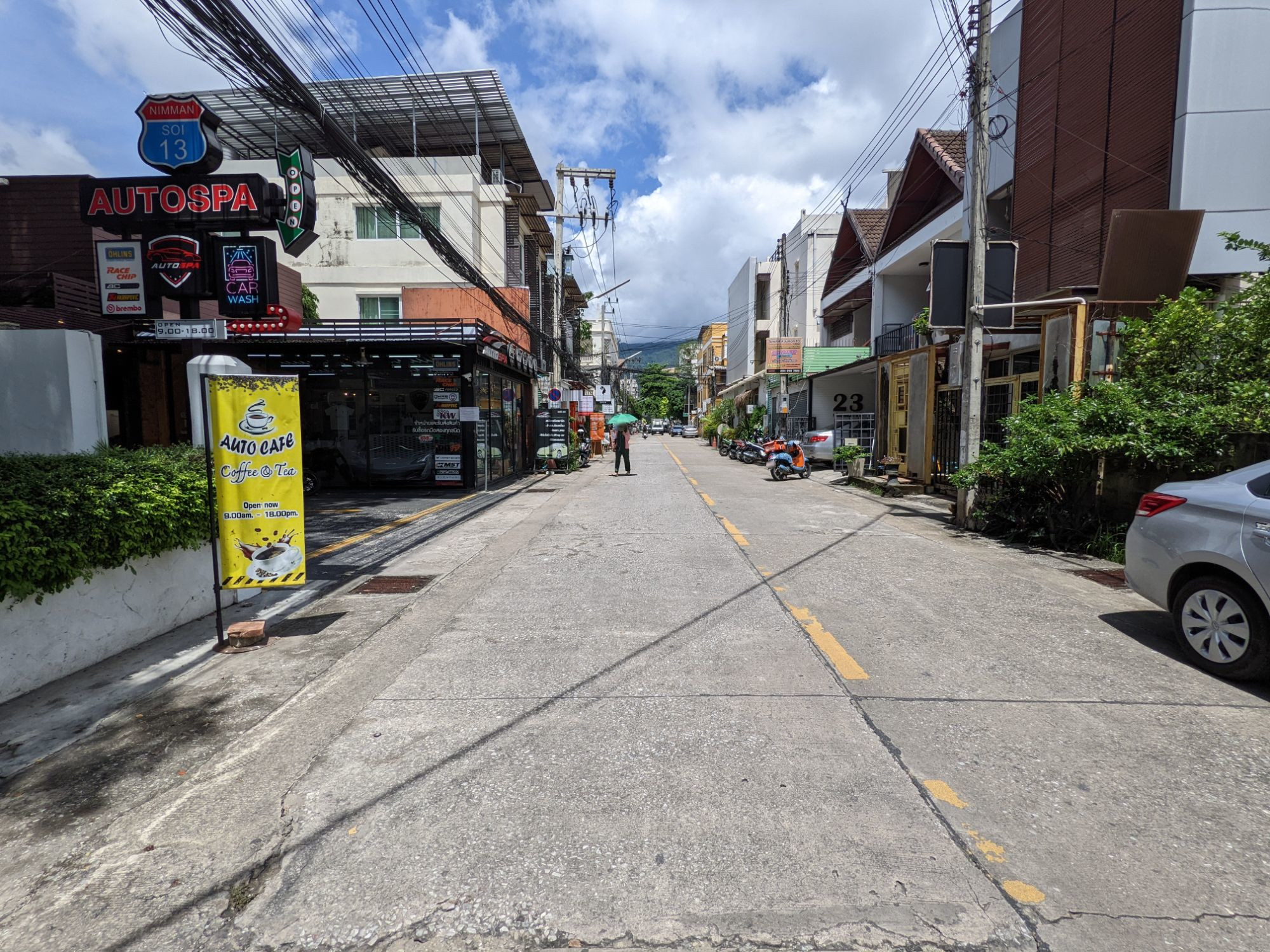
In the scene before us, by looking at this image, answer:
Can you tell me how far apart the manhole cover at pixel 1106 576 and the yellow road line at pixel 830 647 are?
3.78 metres

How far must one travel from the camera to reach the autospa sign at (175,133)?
25.0 ft

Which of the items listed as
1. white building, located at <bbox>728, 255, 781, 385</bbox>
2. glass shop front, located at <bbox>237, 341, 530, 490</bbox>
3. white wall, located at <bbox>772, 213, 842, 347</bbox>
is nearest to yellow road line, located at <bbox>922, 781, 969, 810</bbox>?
glass shop front, located at <bbox>237, 341, 530, 490</bbox>

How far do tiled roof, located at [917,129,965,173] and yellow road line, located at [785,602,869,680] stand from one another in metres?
18.0

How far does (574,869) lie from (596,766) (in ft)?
2.54

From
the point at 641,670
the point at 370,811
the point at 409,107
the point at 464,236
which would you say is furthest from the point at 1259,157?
the point at 409,107

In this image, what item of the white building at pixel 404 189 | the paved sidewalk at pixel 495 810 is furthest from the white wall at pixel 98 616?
the white building at pixel 404 189

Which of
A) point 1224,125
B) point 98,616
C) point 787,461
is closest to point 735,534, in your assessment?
point 98,616

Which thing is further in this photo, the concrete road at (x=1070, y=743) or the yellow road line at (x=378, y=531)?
the yellow road line at (x=378, y=531)

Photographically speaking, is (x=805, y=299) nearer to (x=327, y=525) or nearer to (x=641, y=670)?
(x=327, y=525)

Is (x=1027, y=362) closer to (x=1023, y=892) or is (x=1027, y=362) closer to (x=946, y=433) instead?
(x=946, y=433)

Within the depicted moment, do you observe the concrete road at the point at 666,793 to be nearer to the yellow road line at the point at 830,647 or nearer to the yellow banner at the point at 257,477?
the yellow road line at the point at 830,647

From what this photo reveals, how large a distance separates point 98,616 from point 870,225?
3144cm

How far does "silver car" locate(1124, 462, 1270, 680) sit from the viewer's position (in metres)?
4.52

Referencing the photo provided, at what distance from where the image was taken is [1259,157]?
11.8 m
